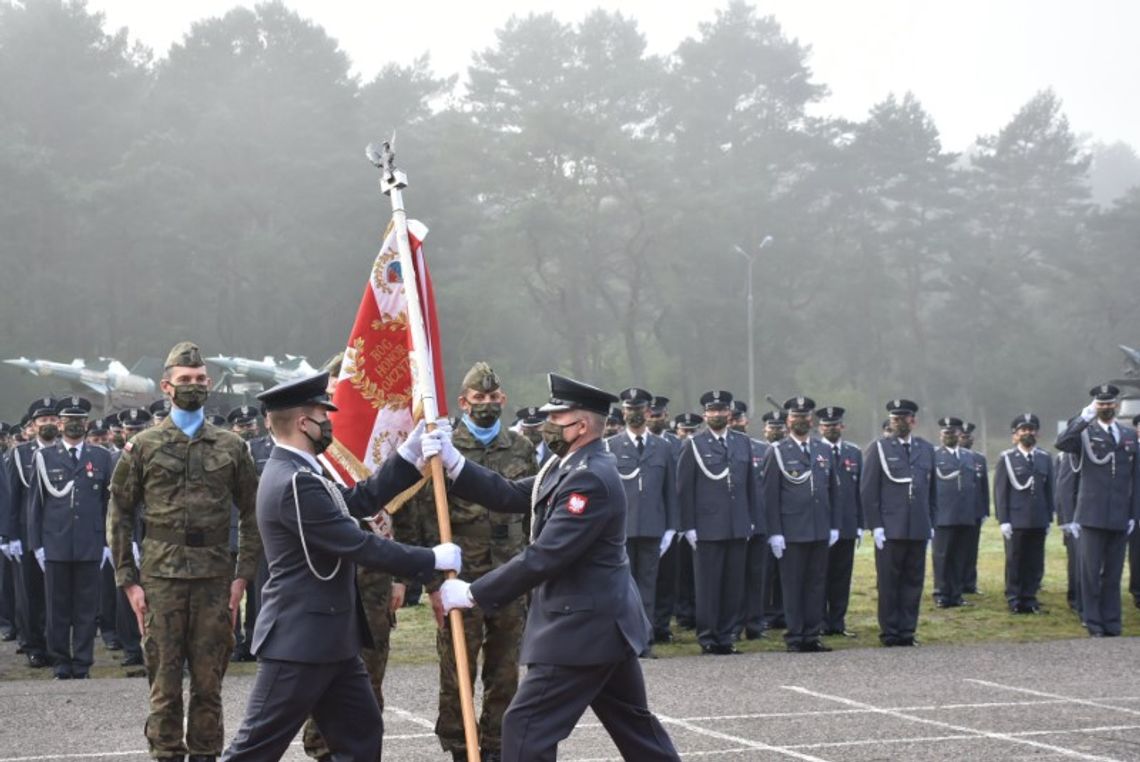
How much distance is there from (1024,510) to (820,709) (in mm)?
8076

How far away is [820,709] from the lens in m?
10.6

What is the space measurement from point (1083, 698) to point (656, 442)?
4712 mm

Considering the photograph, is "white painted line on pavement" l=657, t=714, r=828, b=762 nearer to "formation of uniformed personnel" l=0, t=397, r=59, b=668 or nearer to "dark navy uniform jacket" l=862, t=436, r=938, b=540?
"dark navy uniform jacket" l=862, t=436, r=938, b=540

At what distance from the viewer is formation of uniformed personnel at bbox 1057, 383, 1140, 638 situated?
596 inches

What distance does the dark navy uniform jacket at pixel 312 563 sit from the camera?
6.24 m

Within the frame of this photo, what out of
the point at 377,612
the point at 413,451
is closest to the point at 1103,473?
the point at 377,612

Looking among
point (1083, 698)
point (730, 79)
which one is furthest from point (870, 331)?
point (1083, 698)

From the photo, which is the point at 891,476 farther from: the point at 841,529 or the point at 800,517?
the point at 800,517

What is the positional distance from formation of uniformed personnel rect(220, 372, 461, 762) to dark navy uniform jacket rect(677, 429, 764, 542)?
8138mm

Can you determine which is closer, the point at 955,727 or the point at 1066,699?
the point at 955,727

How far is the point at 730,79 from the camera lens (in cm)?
6219

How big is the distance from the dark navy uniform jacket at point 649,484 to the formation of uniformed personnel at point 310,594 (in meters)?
7.86

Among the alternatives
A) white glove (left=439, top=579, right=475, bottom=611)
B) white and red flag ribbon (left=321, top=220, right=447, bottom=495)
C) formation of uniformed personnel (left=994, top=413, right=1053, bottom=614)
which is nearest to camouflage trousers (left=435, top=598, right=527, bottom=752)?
white and red flag ribbon (left=321, top=220, right=447, bottom=495)

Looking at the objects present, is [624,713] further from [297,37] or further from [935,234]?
[935,234]
